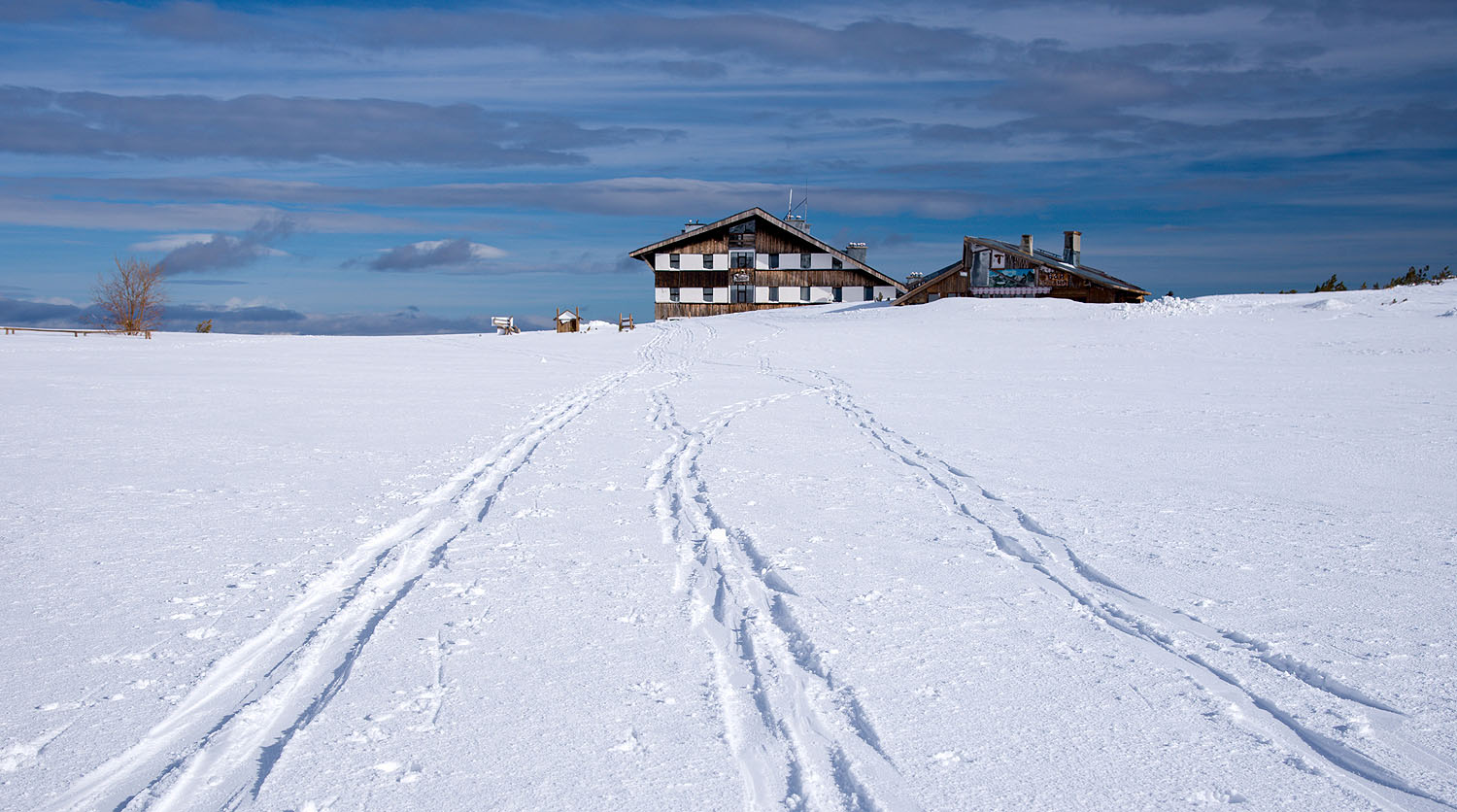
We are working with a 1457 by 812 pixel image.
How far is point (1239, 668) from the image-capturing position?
416 cm

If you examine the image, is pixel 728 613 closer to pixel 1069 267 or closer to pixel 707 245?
pixel 1069 267

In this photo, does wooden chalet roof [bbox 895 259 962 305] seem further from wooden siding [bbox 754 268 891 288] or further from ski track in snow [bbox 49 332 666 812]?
ski track in snow [bbox 49 332 666 812]

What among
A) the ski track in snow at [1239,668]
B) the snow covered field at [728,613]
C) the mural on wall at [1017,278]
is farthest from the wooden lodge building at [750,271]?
the ski track in snow at [1239,668]

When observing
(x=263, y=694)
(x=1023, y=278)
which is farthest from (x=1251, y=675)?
(x=1023, y=278)

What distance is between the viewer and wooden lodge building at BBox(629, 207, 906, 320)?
161ft

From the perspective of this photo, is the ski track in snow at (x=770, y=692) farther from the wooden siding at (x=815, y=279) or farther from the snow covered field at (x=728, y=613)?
the wooden siding at (x=815, y=279)

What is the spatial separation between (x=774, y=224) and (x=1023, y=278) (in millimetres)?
13216

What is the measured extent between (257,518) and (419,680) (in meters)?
3.54

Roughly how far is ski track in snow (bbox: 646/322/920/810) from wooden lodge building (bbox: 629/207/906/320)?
142 feet

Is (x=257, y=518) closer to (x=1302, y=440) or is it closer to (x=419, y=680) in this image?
(x=419, y=680)

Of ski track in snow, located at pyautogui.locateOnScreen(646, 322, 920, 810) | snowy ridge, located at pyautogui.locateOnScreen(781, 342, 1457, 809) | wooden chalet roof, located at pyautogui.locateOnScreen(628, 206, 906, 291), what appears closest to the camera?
ski track in snow, located at pyautogui.locateOnScreen(646, 322, 920, 810)

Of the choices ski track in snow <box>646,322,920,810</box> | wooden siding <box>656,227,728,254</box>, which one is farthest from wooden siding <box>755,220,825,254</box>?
ski track in snow <box>646,322,920,810</box>

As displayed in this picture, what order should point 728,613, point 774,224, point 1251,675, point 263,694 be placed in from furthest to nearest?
point 774,224 → point 728,613 → point 1251,675 → point 263,694

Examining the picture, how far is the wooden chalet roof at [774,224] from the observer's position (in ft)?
158
